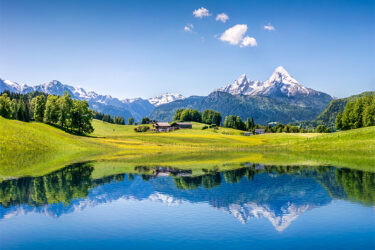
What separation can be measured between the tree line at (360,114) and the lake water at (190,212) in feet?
302

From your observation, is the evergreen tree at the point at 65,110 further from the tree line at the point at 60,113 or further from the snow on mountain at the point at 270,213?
the snow on mountain at the point at 270,213

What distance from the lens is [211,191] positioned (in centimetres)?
3522

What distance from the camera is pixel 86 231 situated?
895 inches

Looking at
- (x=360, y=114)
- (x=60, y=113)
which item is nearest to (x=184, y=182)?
(x=60, y=113)

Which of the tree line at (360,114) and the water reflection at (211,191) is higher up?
the tree line at (360,114)

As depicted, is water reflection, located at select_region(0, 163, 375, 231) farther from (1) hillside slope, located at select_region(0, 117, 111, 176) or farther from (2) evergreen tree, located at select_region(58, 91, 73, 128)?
(2) evergreen tree, located at select_region(58, 91, 73, 128)

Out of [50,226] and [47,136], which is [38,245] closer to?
[50,226]

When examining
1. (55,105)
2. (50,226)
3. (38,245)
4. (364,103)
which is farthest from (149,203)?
(364,103)

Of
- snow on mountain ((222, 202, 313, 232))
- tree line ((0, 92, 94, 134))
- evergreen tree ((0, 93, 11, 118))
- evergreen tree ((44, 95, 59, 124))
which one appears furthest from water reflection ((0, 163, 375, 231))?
evergreen tree ((44, 95, 59, 124))

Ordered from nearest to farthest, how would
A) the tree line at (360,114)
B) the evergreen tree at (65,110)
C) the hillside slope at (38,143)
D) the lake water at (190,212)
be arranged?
1. the lake water at (190,212)
2. the hillside slope at (38,143)
3. the tree line at (360,114)
4. the evergreen tree at (65,110)

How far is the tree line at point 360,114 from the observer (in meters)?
120

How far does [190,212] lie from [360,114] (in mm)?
127228

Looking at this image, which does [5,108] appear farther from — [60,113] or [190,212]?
[190,212]

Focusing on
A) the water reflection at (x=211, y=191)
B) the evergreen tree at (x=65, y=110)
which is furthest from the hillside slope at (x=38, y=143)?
the water reflection at (x=211, y=191)
